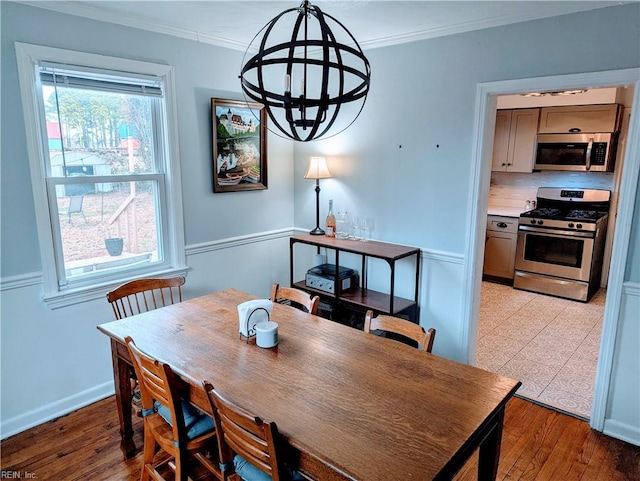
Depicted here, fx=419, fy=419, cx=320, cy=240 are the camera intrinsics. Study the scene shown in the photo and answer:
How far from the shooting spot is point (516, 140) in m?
5.18

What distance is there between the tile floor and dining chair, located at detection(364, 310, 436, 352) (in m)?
1.52

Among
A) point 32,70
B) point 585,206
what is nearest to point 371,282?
point 32,70

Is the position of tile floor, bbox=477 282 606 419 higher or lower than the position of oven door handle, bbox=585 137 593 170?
lower

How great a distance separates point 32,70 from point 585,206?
18.2 feet

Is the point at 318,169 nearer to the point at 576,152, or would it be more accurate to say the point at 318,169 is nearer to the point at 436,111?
the point at 436,111

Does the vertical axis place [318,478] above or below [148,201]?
below

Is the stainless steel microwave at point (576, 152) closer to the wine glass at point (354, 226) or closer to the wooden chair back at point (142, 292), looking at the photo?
the wine glass at point (354, 226)

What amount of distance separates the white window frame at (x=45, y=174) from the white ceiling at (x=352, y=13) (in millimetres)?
264

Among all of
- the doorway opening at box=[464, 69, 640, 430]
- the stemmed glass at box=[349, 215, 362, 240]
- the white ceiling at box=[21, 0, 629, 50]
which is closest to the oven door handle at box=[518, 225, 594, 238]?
the doorway opening at box=[464, 69, 640, 430]

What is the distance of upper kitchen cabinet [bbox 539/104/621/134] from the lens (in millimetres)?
4555

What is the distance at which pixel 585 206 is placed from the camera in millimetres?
5039

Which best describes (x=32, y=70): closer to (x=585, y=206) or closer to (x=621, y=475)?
(x=621, y=475)

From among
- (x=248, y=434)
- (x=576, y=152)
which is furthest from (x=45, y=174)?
(x=576, y=152)

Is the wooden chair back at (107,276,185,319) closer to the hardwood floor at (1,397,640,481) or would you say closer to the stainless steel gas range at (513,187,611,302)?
the hardwood floor at (1,397,640,481)
